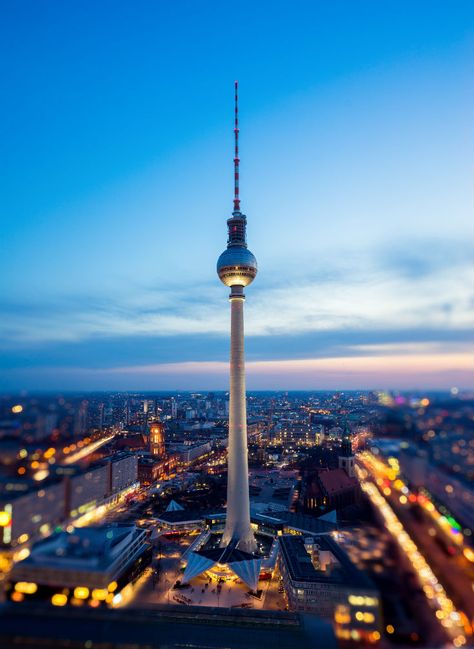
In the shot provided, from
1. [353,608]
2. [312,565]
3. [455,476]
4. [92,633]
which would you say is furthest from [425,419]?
[312,565]

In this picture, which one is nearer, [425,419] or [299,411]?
[425,419]

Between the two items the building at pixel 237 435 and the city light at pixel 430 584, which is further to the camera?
the building at pixel 237 435

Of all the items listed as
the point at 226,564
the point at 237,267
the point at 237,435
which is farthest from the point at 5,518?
the point at 237,267

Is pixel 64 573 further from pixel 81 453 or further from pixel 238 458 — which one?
pixel 238 458

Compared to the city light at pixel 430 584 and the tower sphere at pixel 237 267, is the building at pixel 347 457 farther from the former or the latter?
the city light at pixel 430 584

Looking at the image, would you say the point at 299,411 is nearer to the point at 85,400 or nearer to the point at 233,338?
the point at 233,338

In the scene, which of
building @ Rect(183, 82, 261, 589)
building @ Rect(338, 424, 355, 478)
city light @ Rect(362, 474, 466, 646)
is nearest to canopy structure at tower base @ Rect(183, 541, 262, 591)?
building @ Rect(183, 82, 261, 589)

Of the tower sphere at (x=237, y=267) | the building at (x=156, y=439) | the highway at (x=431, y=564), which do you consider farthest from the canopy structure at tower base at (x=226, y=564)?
the building at (x=156, y=439)
